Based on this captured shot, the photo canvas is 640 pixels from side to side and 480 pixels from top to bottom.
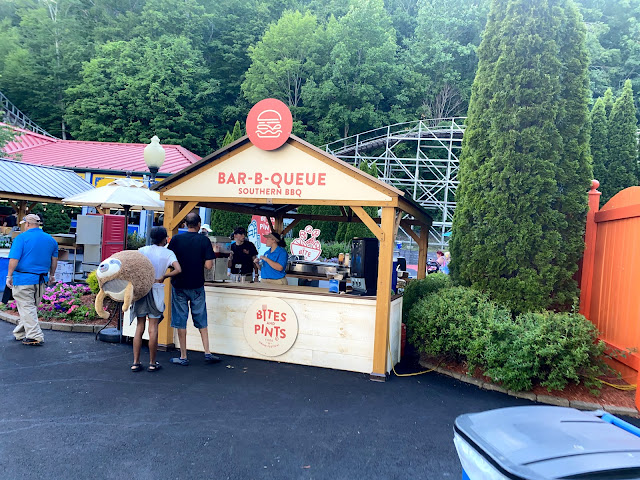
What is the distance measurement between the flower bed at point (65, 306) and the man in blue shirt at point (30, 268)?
1482 mm

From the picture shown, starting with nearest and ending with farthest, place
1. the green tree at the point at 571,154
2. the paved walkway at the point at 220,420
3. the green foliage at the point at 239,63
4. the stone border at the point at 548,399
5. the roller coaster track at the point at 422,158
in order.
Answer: the paved walkway at the point at 220,420 → the stone border at the point at 548,399 → the green tree at the point at 571,154 → the roller coaster track at the point at 422,158 → the green foliage at the point at 239,63

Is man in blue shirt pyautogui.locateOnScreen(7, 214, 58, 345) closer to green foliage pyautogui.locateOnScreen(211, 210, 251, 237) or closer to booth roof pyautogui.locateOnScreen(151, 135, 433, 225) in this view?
booth roof pyautogui.locateOnScreen(151, 135, 433, 225)

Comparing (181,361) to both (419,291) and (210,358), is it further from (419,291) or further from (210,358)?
(419,291)

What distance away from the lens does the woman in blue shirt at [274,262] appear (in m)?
7.16

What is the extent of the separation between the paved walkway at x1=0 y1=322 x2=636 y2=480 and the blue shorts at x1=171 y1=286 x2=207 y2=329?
23.5 inches

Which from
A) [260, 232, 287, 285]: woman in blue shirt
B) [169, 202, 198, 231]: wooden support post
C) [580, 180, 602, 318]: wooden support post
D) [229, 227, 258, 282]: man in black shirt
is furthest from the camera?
[229, 227, 258, 282]: man in black shirt

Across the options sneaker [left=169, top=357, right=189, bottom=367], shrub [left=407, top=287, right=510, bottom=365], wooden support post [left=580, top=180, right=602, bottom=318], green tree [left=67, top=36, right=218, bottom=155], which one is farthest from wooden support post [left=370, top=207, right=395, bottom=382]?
green tree [left=67, top=36, right=218, bottom=155]

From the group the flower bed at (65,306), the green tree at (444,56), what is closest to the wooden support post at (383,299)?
the flower bed at (65,306)

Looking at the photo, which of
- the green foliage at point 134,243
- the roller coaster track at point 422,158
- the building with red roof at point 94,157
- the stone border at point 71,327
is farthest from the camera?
the roller coaster track at point 422,158

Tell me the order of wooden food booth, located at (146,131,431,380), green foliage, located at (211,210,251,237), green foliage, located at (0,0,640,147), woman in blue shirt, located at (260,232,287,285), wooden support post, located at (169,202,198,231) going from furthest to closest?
1. green foliage, located at (0,0,640,147)
2. green foliage, located at (211,210,251,237)
3. woman in blue shirt, located at (260,232,287,285)
4. wooden support post, located at (169,202,198,231)
5. wooden food booth, located at (146,131,431,380)

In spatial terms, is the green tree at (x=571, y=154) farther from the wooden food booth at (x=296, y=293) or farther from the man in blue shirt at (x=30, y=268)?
the man in blue shirt at (x=30, y=268)

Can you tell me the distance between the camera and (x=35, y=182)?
13656 millimetres

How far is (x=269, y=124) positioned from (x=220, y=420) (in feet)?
12.5

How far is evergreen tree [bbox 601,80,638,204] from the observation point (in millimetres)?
9438
